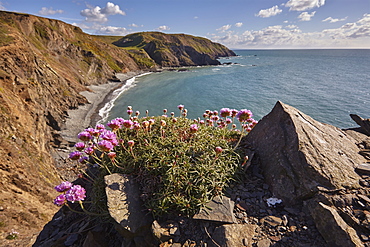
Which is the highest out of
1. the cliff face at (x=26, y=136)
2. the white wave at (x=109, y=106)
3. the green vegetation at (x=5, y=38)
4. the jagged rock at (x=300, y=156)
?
the green vegetation at (x=5, y=38)

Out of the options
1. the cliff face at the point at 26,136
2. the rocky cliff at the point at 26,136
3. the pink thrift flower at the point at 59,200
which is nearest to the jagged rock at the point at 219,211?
the pink thrift flower at the point at 59,200

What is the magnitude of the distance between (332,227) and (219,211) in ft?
6.29

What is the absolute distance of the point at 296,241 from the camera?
3.17 m

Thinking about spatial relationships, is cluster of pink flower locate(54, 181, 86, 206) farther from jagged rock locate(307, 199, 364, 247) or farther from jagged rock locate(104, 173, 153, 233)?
jagged rock locate(307, 199, 364, 247)

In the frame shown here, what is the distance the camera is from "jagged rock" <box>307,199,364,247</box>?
9.56ft

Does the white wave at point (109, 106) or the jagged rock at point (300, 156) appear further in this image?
the white wave at point (109, 106)

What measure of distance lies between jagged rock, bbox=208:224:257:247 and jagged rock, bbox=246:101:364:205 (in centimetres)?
119

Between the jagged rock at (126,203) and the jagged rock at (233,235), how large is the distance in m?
1.37

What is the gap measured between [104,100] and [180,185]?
42191mm

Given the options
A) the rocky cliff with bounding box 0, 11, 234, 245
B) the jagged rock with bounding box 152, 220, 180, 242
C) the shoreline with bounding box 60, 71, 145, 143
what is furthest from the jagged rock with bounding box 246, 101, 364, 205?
the shoreline with bounding box 60, 71, 145, 143

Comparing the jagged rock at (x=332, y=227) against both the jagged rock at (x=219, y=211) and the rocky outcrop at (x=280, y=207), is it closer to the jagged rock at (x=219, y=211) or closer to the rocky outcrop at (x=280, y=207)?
the rocky outcrop at (x=280, y=207)

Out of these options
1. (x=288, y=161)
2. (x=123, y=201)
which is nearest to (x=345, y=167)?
(x=288, y=161)

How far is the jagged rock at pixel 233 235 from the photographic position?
316 cm

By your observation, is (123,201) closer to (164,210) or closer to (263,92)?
(164,210)
